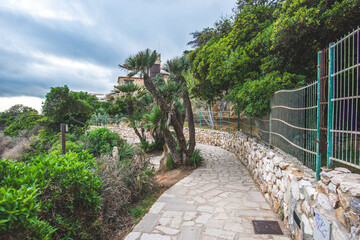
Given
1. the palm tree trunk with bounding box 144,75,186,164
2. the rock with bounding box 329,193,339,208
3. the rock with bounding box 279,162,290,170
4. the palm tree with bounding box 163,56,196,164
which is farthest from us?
the palm tree with bounding box 163,56,196,164

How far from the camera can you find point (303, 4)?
15.4 ft

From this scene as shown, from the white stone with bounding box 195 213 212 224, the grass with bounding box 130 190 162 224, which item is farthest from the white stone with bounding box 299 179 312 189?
the grass with bounding box 130 190 162 224

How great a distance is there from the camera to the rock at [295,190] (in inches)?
103

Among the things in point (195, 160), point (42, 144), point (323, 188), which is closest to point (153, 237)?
point (323, 188)

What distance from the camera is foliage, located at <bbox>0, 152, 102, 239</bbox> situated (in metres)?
1.60

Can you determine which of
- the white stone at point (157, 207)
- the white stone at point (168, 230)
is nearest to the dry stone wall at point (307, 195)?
the white stone at point (168, 230)

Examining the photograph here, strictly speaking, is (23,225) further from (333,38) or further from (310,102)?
(333,38)

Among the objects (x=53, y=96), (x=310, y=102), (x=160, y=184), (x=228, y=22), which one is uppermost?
(x=228, y=22)

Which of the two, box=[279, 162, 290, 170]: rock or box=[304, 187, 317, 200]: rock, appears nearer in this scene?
box=[304, 187, 317, 200]: rock

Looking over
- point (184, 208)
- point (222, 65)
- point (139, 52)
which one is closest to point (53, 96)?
point (139, 52)

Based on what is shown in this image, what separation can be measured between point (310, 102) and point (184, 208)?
278 centimetres

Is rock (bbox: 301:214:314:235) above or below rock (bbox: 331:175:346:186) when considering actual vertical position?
below

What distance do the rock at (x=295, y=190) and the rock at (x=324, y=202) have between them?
57 centimetres

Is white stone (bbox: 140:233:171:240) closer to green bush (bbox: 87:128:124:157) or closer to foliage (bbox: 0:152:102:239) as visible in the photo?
foliage (bbox: 0:152:102:239)
